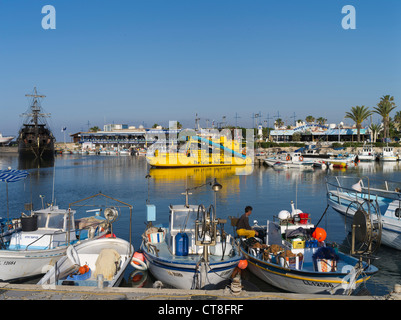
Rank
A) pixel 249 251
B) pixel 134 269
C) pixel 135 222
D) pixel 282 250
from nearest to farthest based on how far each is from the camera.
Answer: pixel 282 250, pixel 249 251, pixel 134 269, pixel 135 222

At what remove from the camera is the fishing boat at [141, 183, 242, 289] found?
14.0 metres

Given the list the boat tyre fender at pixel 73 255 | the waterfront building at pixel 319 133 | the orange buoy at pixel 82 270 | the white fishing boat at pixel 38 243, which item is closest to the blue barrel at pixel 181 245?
the orange buoy at pixel 82 270

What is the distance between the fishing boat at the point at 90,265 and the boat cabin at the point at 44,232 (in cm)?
142

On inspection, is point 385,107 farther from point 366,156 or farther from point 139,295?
point 139,295

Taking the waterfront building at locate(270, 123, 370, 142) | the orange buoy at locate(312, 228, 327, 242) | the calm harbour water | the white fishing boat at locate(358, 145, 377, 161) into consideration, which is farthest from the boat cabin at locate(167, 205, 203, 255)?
the waterfront building at locate(270, 123, 370, 142)

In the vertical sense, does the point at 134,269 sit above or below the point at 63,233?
Answer: below

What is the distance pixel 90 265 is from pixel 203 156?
71582 mm

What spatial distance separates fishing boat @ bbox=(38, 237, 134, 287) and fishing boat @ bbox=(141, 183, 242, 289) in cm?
136

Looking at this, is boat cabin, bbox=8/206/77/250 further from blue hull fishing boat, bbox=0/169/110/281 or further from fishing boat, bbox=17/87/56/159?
fishing boat, bbox=17/87/56/159

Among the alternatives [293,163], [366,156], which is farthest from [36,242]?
[366,156]
